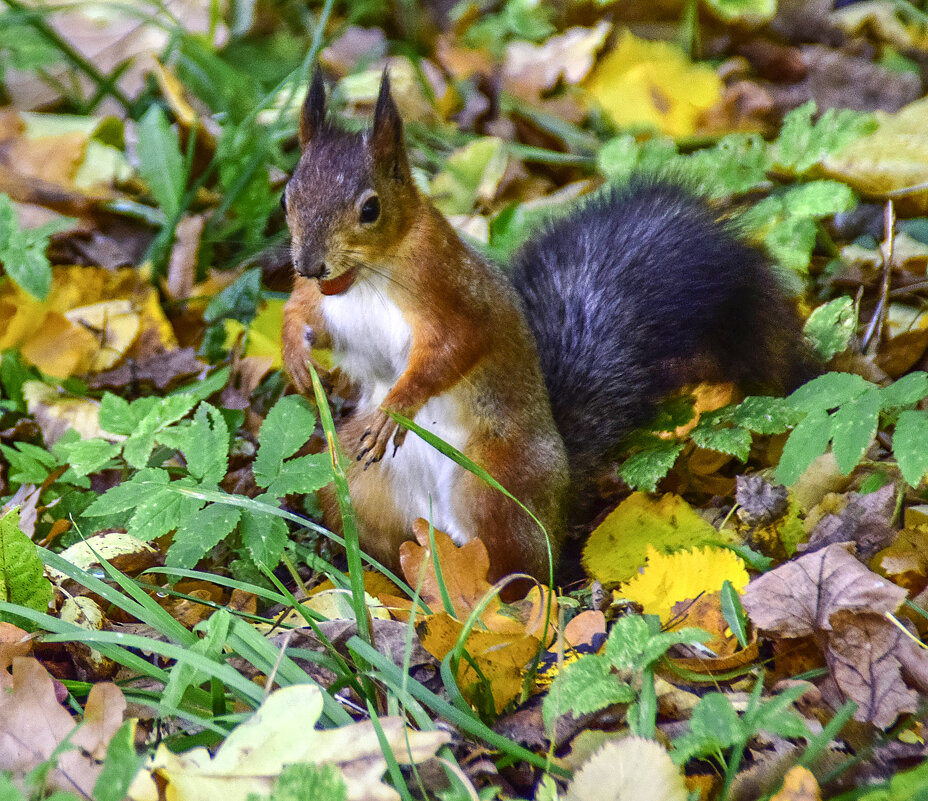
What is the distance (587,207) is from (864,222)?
2.52ft

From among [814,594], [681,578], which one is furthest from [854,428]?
[681,578]

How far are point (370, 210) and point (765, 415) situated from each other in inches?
30.2

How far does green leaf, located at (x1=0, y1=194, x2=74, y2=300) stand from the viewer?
6.50 feet

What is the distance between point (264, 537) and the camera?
1.39 m

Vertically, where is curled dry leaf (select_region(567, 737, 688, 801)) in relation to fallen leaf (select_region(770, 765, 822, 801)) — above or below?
above

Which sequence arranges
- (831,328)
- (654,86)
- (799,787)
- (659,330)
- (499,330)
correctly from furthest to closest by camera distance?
(654,86)
(831,328)
(659,330)
(499,330)
(799,787)

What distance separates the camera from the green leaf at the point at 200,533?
53.1 inches

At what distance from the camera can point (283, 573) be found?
1.69 meters

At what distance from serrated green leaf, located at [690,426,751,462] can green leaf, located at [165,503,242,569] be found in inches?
31.3

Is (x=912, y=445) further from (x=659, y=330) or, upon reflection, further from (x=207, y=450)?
(x=207, y=450)

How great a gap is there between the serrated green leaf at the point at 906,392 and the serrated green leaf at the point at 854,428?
0.03 metres

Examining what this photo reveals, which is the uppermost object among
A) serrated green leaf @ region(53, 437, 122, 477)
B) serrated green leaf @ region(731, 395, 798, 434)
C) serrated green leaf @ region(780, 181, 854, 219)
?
serrated green leaf @ region(780, 181, 854, 219)

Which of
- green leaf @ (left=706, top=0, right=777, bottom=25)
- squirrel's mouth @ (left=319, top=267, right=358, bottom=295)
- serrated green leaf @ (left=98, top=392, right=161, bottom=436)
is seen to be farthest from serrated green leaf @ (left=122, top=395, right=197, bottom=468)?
green leaf @ (left=706, top=0, right=777, bottom=25)

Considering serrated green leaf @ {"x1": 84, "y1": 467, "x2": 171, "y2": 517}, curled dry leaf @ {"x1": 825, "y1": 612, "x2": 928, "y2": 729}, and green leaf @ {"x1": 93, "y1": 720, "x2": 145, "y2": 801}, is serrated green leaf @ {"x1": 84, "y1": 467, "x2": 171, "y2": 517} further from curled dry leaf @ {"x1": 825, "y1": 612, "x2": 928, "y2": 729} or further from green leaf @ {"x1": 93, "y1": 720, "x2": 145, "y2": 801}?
curled dry leaf @ {"x1": 825, "y1": 612, "x2": 928, "y2": 729}
